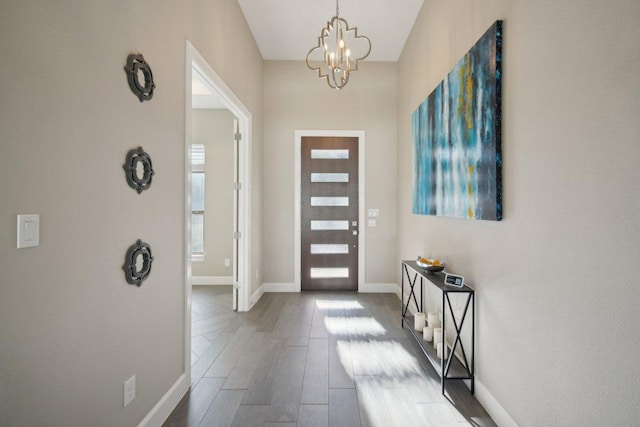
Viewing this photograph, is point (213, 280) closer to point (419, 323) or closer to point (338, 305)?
point (338, 305)

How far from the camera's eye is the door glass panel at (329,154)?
4.91 meters

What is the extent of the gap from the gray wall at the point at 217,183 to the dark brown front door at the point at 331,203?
1.52 m

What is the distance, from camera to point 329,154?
16.1 feet

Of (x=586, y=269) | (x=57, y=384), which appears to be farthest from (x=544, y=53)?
(x=57, y=384)

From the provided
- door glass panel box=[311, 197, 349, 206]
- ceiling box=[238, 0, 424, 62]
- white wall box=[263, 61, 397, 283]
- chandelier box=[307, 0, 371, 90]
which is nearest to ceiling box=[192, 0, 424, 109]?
ceiling box=[238, 0, 424, 62]

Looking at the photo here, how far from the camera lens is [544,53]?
1.51 meters

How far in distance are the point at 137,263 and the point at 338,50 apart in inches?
85.3

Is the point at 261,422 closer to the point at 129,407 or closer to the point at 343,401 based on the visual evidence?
the point at 343,401

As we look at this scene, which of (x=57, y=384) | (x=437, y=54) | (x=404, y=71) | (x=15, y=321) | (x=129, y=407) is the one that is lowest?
(x=129, y=407)

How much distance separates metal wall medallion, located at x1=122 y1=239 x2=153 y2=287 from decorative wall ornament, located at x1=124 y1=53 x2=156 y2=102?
0.77m

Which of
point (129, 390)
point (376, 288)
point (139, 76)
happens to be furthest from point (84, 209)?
point (376, 288)

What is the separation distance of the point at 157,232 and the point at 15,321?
0.90 metres

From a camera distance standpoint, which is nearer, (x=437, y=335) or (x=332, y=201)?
(x=437, y=335)

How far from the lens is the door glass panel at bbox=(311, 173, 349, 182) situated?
4.91 meters
